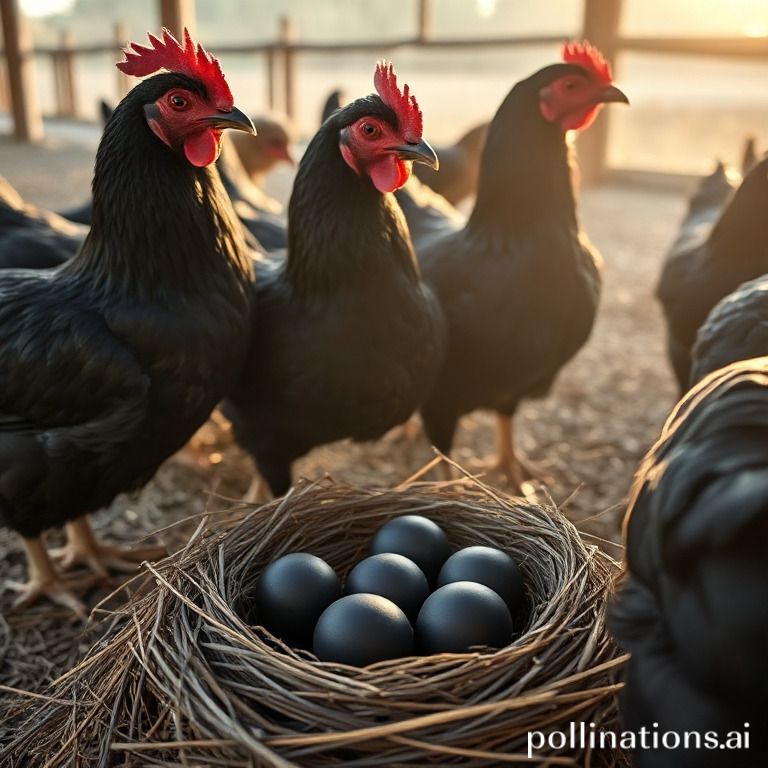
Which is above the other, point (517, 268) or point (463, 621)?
point (517, 268)

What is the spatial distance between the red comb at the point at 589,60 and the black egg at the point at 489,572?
1827 mm

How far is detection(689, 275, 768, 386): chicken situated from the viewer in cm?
202

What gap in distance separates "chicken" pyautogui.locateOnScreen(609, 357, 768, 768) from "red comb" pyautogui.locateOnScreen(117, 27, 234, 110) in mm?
1595

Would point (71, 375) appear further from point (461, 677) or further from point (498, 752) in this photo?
point (498, 752)

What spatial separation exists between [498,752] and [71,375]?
1.51 metres

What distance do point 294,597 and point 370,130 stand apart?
1.35 meters

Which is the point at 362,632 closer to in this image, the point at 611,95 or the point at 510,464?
the point at 510,464

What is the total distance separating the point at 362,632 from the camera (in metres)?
1.61

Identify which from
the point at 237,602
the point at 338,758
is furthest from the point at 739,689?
the point at 237,602

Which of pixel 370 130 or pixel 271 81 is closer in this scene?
pixel 370 130

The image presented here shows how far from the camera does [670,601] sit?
1.15m

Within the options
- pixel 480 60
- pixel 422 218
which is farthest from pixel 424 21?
pixel 480 60

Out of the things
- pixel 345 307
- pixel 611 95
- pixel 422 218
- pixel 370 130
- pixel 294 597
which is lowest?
pixel 294 597

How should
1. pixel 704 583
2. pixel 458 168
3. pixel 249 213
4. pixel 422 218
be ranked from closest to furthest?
pixel 704 583 → pixel 422 218 → pixel 249 213 → pixel 458 168
